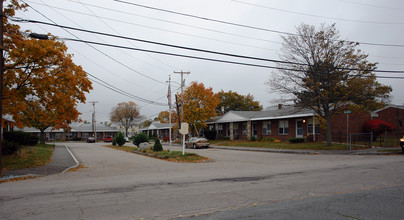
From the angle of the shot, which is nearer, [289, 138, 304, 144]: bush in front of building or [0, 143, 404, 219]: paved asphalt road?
[0, 143, 404, 219]: paved asphalt road

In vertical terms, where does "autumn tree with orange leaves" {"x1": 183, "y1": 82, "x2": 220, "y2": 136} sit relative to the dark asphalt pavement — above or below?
above

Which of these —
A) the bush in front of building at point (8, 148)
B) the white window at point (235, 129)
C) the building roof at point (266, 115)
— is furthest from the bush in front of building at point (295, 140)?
the bush in front of building at point (8, 148)

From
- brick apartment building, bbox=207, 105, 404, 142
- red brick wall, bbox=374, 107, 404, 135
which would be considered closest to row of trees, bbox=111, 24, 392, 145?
brick apartment building, bbox=207, 105, 404, 142

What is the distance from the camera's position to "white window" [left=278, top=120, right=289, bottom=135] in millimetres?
35381

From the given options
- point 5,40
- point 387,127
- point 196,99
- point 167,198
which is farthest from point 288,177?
point 196,99

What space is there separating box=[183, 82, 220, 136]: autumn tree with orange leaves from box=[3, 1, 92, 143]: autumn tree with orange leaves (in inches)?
1103

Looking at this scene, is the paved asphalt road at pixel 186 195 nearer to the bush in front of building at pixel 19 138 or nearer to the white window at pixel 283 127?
the bush in front of building at pixel 19 138

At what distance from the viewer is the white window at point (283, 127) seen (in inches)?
1393

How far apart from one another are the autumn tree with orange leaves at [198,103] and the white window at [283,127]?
1191 cm

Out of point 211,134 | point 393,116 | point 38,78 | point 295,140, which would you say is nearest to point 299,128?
point 295,140

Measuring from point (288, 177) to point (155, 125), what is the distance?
66.6m

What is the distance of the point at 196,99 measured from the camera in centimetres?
4478

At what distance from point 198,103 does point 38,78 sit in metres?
31.1

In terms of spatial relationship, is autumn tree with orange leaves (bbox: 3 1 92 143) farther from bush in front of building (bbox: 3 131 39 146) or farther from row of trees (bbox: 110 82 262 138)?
row of trees (bbox: 110 82 262 138)
